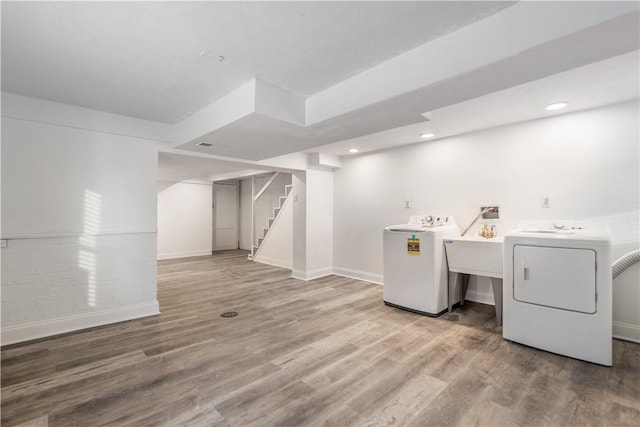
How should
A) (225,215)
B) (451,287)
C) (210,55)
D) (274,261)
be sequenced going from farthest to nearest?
(225,215) < (274,261) < (451,287) < (210,55)

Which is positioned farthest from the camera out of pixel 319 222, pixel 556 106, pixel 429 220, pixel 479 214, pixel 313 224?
pixel 319 222

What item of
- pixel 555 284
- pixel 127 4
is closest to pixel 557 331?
pixel 555 284

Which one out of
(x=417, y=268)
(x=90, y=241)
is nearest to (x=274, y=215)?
(x=90, y=241)

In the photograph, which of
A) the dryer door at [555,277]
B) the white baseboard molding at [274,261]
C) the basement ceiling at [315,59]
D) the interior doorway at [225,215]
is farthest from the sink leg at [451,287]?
the interior doorway at [225,215]

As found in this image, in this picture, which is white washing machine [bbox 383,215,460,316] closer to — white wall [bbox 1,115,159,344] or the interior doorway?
white wall [bbox 1,115,159,344]

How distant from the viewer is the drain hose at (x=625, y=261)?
2.73 m

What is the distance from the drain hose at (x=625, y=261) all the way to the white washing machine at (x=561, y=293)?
0.97ft

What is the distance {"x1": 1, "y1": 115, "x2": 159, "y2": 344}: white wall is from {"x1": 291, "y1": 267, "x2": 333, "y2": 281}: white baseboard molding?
2.50 meters

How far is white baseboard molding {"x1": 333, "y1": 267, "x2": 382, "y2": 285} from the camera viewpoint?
5.06 m

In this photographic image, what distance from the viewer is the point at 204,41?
1.85 m

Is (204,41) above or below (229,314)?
above

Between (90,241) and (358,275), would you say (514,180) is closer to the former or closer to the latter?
(358,275)

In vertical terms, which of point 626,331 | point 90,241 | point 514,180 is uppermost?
point 514,180

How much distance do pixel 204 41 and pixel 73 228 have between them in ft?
8.73
